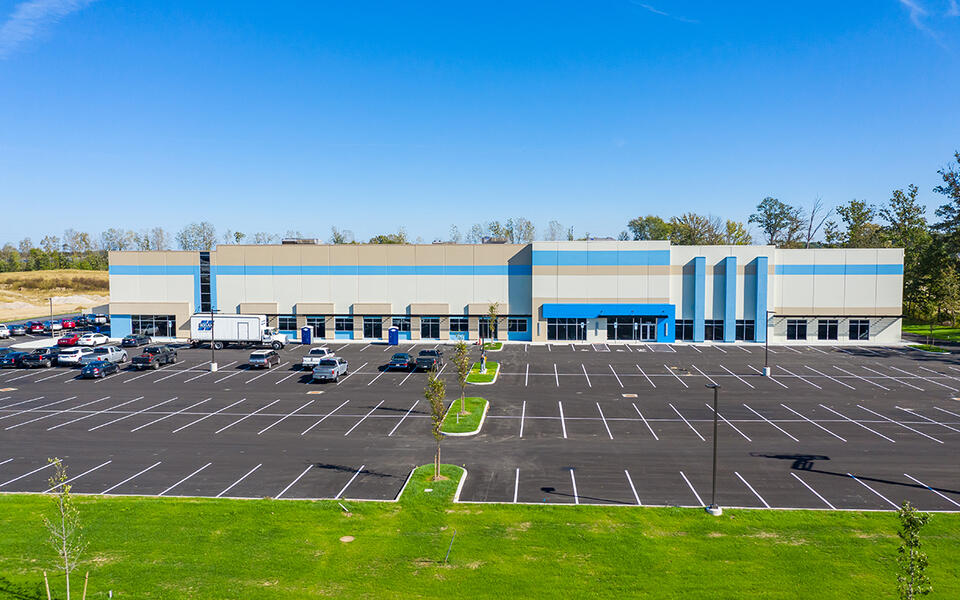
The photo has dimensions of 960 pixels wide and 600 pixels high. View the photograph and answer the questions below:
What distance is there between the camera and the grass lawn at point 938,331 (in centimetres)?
7369

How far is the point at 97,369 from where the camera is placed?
4203 cm

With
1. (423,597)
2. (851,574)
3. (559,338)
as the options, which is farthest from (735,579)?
(559,338)

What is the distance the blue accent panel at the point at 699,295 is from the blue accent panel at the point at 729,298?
7.22 ft

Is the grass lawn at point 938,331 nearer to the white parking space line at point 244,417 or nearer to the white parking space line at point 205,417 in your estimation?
the white parking space line at point 244,417

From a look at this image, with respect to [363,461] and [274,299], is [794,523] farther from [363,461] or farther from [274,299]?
[274,299]

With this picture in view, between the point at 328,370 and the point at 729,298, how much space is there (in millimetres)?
44732

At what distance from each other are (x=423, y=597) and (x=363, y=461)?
34.4ft

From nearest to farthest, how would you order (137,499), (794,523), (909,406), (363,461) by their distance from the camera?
(794,523)
(137,499)
(363,461)
(909,406)

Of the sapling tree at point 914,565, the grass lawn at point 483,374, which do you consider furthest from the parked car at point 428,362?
the sapling tree at point 914,565

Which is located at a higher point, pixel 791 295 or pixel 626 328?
pixel 791 295

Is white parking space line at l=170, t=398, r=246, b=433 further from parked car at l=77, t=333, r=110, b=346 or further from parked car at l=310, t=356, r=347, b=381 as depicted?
parked car at l=77, t=333, r=110, b=346

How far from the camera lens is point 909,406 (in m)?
33.2

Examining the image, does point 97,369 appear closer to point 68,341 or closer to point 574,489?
point 68,341

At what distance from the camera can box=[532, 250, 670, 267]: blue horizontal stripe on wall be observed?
62156mm
